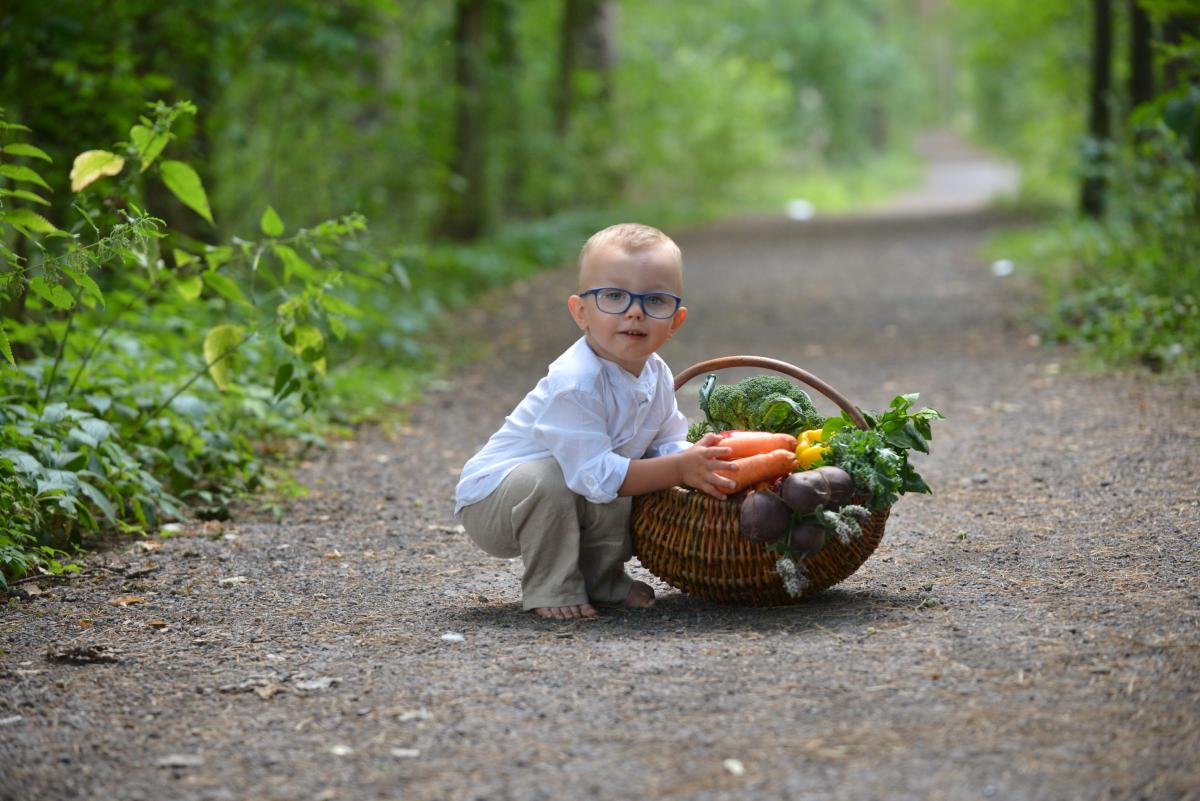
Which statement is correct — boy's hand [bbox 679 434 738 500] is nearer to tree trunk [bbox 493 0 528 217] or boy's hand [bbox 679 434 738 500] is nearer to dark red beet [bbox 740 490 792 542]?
dark red beet [bbox 740 490 792 542]

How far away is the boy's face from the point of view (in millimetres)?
3893

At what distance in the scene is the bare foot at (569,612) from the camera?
399cm

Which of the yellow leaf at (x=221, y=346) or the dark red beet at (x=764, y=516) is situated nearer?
the dark red beet at (x=764, y=516)

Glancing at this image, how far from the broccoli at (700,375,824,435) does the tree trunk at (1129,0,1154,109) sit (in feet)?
34.6

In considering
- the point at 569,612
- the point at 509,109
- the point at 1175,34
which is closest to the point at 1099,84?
the point at 1175,34

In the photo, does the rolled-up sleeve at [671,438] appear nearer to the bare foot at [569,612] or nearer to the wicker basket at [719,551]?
the wicker basket at [719,551]

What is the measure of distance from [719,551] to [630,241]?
93cm

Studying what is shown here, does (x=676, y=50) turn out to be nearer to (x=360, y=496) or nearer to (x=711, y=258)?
(x=711, y=258)

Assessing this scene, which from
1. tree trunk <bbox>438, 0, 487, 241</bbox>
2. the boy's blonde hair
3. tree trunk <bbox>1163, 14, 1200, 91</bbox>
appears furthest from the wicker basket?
tree trunk <bbox>438, 0, 487, 241</bbox>

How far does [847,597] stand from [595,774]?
1.52 metres

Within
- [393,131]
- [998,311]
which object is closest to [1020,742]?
[998,311]

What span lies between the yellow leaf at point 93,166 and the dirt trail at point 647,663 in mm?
1352

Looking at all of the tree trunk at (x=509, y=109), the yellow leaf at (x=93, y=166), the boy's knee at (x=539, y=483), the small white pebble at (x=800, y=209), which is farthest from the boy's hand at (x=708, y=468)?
the small white pebble at (x=800, y=209)

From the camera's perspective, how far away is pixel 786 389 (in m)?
4.32
